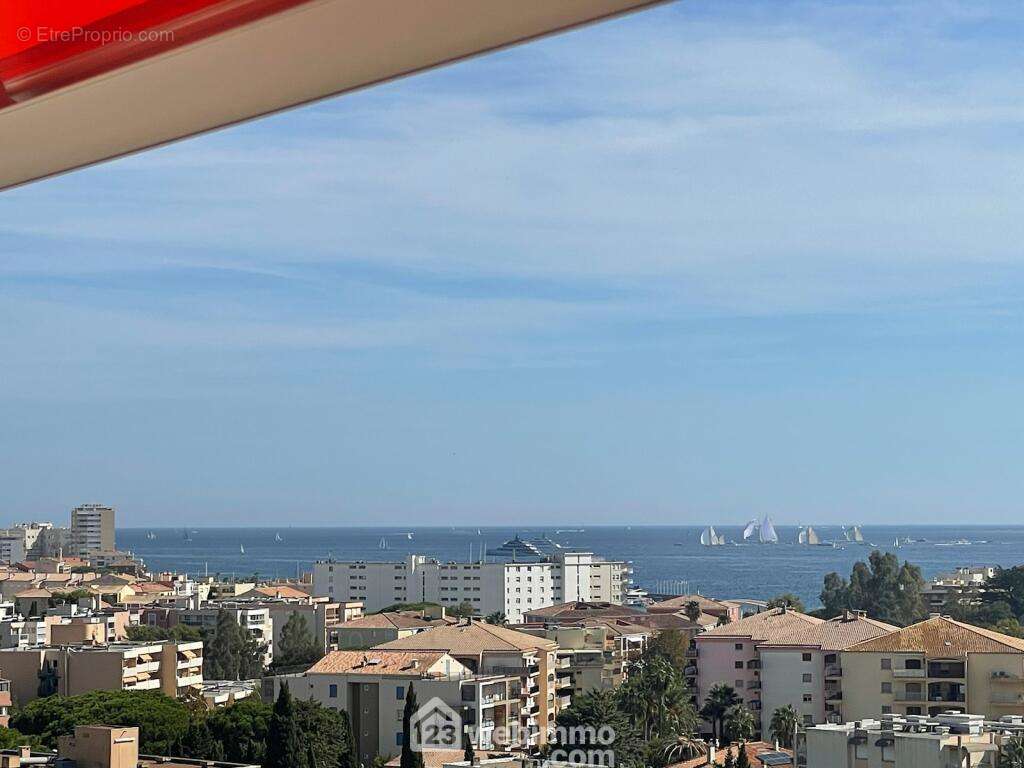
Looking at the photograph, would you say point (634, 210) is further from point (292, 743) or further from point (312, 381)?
point (292, 743)

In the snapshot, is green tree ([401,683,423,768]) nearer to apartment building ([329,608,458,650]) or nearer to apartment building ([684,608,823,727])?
apartment building ([684,608,823,727])

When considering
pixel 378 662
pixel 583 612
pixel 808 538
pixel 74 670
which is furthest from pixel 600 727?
pixel 808 538

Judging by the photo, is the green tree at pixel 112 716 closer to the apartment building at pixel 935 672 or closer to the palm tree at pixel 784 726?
the palm tree at pixel 784 726

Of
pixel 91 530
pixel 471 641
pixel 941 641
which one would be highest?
pixel 91 530

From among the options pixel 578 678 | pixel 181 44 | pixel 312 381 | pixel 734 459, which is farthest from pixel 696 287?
pixel 181 44

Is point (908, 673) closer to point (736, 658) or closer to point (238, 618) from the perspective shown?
point (736, 658)

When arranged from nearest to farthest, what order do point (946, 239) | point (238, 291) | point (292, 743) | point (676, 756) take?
point (292, 743)
point (676, 756)
point (946, 239)
point (238, 291)
